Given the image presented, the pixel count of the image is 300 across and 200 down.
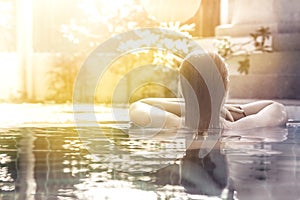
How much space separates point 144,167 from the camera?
337 centimetres

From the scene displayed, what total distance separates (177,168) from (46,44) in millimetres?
9648

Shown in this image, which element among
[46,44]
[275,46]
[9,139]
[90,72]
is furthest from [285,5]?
[9,139]

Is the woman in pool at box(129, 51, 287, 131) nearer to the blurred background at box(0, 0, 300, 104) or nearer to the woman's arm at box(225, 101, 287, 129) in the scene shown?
the woman's arm at box(225, 101, 287, 129)

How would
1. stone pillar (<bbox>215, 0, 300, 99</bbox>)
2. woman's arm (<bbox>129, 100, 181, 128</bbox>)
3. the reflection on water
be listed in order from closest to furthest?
1. the reflection on water
2. woman's arm (<bbox>129, 100, 181, 128</bbox>)
3. stone pillar (<bbox>215, 0, 300, 99</bbox>)

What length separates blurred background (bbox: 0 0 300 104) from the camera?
11.1m

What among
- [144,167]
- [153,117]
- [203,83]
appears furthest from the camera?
[153,117]

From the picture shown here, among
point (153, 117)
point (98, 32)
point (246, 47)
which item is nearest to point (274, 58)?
point (246, 47)

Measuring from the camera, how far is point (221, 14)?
12.3 m

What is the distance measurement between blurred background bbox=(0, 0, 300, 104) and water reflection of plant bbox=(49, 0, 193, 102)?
0.07ft

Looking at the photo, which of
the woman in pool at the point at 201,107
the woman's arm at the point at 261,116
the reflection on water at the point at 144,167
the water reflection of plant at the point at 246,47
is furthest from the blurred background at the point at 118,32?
the reflection on water at the point at 144,167

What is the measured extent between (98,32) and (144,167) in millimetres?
9445

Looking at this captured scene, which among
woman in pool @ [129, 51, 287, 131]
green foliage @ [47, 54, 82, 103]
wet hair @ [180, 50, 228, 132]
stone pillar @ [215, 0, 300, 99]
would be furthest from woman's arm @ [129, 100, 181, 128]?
green foliage @ [47, 54, 82, 103]

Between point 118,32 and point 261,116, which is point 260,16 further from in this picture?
point 261,116

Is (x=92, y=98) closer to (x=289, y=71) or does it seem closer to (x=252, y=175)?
(x=289, y=71)
